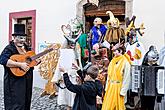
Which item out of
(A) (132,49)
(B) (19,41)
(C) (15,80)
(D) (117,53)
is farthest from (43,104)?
(B) (19,41)

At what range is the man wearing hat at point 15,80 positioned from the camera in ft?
18.5

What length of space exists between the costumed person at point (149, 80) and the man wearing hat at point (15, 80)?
1.77 metres

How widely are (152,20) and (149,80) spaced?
96.0 inches

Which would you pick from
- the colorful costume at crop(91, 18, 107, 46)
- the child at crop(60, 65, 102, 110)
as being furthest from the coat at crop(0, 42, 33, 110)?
the colorful costume at crop(91, 18, 107, 46)

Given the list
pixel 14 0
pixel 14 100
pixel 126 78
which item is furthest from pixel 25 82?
pixel 14 0

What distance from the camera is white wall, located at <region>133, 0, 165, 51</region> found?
25.4 feet

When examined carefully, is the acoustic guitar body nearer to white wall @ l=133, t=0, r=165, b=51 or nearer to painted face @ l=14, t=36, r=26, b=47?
painted face @ l=14, t=36, r=26, b=47

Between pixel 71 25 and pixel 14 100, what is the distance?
276 cm

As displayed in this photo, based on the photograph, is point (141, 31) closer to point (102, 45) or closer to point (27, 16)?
point (102, 45)

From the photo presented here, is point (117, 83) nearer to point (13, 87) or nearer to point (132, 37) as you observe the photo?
point (132, 37)

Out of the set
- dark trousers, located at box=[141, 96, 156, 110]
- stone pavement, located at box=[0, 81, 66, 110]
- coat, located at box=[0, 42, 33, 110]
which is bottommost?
stone pavement, located at box=[0, 81, 66, 110]

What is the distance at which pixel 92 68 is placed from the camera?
4742 mm

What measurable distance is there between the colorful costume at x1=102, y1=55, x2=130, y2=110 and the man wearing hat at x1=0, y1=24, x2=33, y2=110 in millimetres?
1494

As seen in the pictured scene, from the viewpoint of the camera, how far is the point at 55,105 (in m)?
8.34
